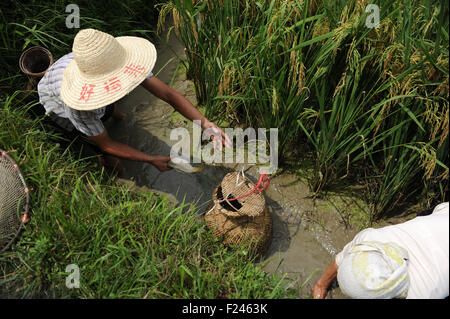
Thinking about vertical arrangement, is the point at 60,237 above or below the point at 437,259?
below

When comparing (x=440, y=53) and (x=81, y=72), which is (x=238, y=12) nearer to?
(x=81, y=72)

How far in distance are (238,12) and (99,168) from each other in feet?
5.22

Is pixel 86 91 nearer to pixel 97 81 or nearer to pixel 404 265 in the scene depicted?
pixel 97 81

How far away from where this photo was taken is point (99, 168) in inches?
112

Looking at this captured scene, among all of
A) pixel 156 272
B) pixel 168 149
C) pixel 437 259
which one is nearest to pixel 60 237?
pixel 156 272

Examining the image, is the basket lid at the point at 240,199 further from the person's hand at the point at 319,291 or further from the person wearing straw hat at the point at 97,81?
the person's hand at the point at 319,291

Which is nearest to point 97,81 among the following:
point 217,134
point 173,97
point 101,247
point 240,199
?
point 173,97

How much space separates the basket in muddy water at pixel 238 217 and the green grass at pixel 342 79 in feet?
1.70

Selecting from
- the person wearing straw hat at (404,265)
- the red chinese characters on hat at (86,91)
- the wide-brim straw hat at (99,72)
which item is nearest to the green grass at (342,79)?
the person wearing straw hat at (404,265)

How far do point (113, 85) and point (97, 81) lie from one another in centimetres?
10

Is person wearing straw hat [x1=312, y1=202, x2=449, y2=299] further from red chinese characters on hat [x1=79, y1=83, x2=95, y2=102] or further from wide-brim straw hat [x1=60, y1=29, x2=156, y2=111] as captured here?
red chinese characters on hat [x1=79, y1=83, x2=95, y2=102]

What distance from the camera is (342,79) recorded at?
213 cm

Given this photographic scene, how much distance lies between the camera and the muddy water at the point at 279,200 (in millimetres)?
2475

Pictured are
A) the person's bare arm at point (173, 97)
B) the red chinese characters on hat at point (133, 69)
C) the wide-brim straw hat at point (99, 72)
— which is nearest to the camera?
the wide-brim straw hat at point (99, 72)
